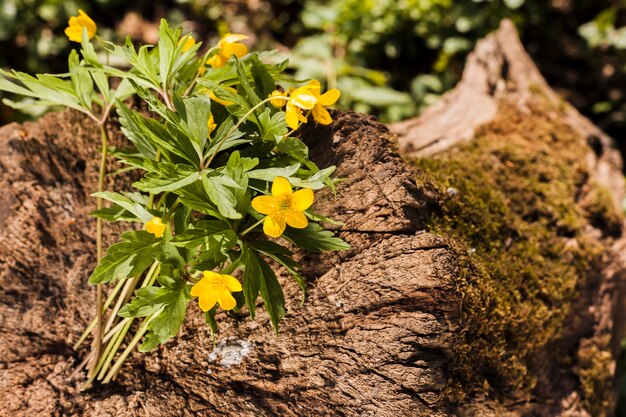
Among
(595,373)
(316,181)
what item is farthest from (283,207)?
(595,373)

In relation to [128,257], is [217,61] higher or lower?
higher

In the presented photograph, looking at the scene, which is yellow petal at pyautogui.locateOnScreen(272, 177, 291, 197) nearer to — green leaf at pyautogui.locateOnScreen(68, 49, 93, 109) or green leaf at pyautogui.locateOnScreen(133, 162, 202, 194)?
green leaf at pyautogui.locateOnScreen(133, 162, 202, 194)

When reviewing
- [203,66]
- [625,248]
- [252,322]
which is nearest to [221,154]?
[203,66]

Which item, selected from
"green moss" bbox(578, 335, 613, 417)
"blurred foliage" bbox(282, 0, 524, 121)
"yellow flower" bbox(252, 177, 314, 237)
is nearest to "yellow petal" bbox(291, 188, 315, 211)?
"yellow flower" bbox(252, 177, 314, 237)

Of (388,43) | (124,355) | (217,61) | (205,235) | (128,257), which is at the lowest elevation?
(124,355)

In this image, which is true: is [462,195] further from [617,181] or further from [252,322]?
[617,181]

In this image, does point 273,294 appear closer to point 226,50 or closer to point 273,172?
point 273,172
